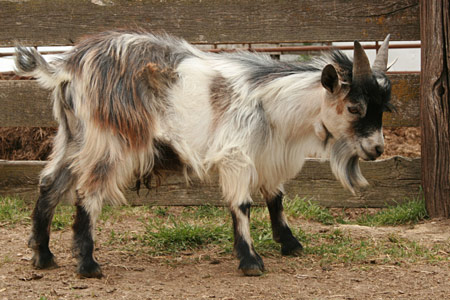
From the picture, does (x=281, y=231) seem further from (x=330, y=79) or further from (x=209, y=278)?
(x=330, y=79)

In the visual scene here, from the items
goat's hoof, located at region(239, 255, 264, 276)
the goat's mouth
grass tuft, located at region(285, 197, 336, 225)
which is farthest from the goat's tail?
grass tuft, located at region(285, 197, 336, 225)

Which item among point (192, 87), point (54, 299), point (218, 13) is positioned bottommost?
point (54, 299)

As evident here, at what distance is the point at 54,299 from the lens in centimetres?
364

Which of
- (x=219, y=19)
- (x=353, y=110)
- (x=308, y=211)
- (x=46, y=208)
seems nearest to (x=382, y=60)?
(x=353, y=110)

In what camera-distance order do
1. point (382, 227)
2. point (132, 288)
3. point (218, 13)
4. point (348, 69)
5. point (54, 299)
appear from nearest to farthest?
point (54, 299), point (132, 288), point (348, 69), point (382, 227), point (218, 13)

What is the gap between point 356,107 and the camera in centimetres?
416

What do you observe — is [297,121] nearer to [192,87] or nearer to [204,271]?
[192,87]

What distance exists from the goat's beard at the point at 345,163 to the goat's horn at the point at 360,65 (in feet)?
1.58

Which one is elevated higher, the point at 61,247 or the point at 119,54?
the point at 119,54

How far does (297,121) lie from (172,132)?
35.3 inches

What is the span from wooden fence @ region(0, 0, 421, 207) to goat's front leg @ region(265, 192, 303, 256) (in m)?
1.23

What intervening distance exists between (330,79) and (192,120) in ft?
3.28

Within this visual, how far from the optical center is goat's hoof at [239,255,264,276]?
4.14 metres

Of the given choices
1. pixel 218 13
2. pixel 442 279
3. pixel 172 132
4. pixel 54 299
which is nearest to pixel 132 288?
pixel 54 299
